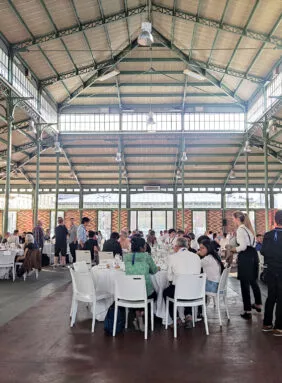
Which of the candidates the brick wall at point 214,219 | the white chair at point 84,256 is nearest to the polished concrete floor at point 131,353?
the white chair at point 84,256

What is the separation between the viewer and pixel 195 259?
200 inches

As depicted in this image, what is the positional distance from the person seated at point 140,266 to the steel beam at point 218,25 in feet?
32.6

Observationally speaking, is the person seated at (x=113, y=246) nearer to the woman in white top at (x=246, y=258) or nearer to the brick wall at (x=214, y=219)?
the woman in white top at (x=246, y=258)

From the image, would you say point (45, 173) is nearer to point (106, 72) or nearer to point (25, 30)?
point (106, 72)

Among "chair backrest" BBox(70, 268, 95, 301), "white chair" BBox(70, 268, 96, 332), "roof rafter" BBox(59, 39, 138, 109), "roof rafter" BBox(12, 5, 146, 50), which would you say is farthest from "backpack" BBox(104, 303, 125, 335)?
"roof rafter" BBox(59, 39, 138, 109)

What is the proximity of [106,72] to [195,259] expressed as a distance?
13.8 metres

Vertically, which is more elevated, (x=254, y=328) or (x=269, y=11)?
(x=269, y=11)

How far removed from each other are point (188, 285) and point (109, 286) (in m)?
1.24

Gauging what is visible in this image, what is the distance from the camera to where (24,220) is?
24.8 meters

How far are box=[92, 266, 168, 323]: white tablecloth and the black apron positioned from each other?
1095 mm

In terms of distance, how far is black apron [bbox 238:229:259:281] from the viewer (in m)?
5.48

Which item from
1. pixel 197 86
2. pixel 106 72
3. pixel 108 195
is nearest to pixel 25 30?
pixel 106 72

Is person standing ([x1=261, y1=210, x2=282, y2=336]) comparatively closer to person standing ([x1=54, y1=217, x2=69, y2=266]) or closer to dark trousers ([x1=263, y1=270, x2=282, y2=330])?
dark trousers ([x1=263, y1=270, x2=282, y2=330])

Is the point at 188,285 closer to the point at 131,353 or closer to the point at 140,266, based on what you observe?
the point at 140,266
